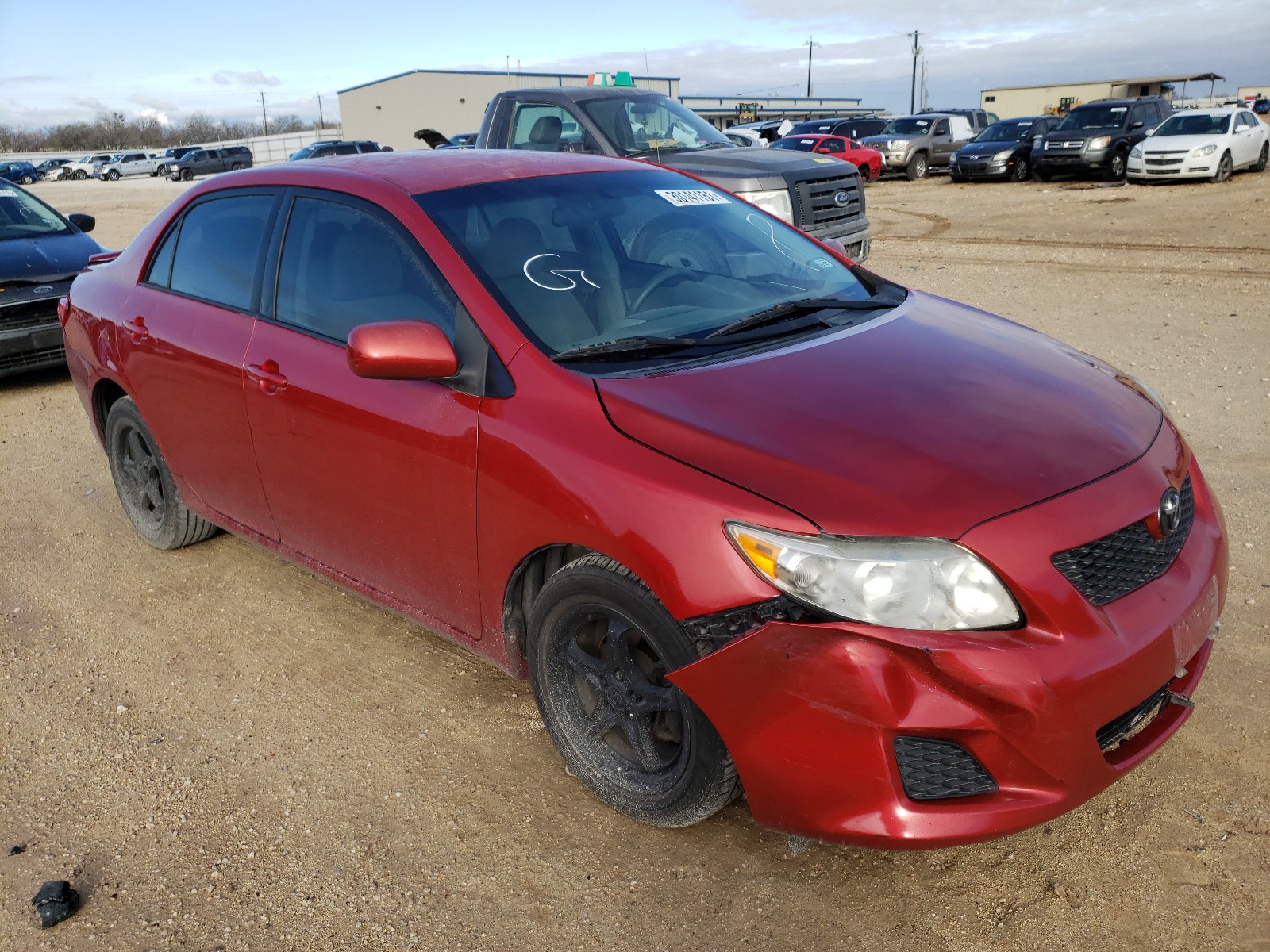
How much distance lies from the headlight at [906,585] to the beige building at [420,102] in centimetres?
5853

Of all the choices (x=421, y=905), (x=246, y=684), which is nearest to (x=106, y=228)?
(x=246, y=684)

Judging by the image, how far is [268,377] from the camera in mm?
3449

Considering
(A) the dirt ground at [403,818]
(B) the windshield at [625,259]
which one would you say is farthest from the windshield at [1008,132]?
(B) the windshield at [625,259]

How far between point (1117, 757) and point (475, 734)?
1.83 meters

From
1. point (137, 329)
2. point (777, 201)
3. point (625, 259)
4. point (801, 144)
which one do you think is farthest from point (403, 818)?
point (801, 144)

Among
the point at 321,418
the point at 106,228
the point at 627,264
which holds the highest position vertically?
the point at 627,264

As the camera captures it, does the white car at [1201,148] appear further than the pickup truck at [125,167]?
No

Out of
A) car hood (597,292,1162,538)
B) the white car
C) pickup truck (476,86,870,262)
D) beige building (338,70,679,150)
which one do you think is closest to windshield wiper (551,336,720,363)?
car hood (597,292,1162,538)

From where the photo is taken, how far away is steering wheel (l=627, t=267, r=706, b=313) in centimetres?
315

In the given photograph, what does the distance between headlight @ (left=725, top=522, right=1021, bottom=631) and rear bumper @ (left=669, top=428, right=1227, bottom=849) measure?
0.11ft

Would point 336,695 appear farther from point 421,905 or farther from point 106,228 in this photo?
point 106,228

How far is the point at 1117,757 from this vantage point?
91.6 inches

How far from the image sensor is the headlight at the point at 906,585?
7.00 feet

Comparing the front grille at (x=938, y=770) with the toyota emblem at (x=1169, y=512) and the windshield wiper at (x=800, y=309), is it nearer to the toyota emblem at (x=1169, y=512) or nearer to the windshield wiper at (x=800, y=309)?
the toyota emblem at (x=1169, y=512)
